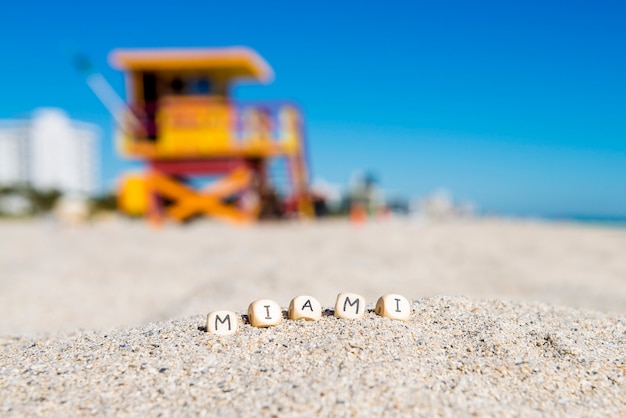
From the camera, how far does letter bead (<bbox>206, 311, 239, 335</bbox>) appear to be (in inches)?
98.7

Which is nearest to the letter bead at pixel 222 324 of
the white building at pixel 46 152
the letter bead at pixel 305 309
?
the letter bead at pixel 305 309

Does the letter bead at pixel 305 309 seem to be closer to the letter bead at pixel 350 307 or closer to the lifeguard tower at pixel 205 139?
the letter bead at pixel 350 307

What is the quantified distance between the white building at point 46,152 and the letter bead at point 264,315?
106627 millimetres

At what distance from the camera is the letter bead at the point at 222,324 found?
2.51 meters

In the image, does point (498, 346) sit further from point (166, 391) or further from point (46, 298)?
point (46, 298)

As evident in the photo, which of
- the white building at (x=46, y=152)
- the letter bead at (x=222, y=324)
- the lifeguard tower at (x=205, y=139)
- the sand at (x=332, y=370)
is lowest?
the sand at (x=332, y=370)

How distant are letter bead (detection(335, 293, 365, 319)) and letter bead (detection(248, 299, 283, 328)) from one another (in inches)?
10.3

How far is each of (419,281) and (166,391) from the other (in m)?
4.15

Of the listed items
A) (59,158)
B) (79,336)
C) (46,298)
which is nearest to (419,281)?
(46,298)

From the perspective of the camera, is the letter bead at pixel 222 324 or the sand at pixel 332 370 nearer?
Answer: the sand at pixel 332 370

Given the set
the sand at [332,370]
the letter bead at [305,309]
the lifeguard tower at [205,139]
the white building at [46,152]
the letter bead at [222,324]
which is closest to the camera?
the sand at [332,370]

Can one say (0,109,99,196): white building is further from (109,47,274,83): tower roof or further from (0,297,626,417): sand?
(0,297,626,417): sand

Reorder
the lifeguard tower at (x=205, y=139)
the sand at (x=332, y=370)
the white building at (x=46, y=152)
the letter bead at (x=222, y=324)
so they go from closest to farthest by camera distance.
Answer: the sand at (x=332, y=370) → the letter bead at (x=222, y=324) → the lifeguard tower at (x=205, y=139) → the white building at (x=46, y=152)

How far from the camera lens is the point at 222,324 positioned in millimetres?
2520
